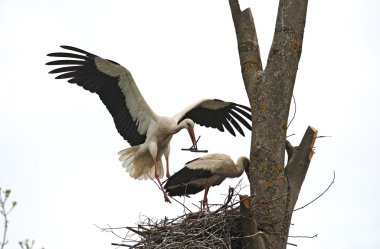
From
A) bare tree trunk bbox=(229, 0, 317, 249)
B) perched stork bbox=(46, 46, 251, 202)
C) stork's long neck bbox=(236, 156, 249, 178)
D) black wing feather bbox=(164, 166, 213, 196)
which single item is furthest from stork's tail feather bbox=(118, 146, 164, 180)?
bare tree trunk bbox=(229, 0, 317, 249)

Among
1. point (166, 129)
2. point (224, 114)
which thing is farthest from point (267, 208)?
point (224, 114)

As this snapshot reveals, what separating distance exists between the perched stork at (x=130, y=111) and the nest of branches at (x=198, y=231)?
3007 millimetres

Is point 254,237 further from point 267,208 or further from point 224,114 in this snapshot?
point 224,114

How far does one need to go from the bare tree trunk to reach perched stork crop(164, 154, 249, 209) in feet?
5.26

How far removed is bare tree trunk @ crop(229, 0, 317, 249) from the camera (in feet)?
21.3

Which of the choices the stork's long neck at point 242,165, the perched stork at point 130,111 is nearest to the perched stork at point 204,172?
the stork's long neck at point 242,165

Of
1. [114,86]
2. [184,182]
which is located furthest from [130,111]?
[184,182]

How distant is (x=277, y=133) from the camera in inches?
266

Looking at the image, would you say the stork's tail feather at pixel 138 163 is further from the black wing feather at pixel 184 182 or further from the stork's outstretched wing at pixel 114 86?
the black wing feather at pixel 184 182

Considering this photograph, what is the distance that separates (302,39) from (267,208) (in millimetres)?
1509

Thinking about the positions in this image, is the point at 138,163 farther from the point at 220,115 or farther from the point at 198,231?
the point at 198,231

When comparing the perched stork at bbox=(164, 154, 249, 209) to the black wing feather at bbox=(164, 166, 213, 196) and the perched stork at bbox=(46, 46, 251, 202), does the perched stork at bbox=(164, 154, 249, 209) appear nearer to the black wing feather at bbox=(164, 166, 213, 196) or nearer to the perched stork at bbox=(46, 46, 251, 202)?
the black wing feather at bbox=(164, 166, 213, 196)

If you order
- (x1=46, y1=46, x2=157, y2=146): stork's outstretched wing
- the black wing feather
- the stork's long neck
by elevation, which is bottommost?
the black wing feather

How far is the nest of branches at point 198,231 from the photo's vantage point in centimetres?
652
